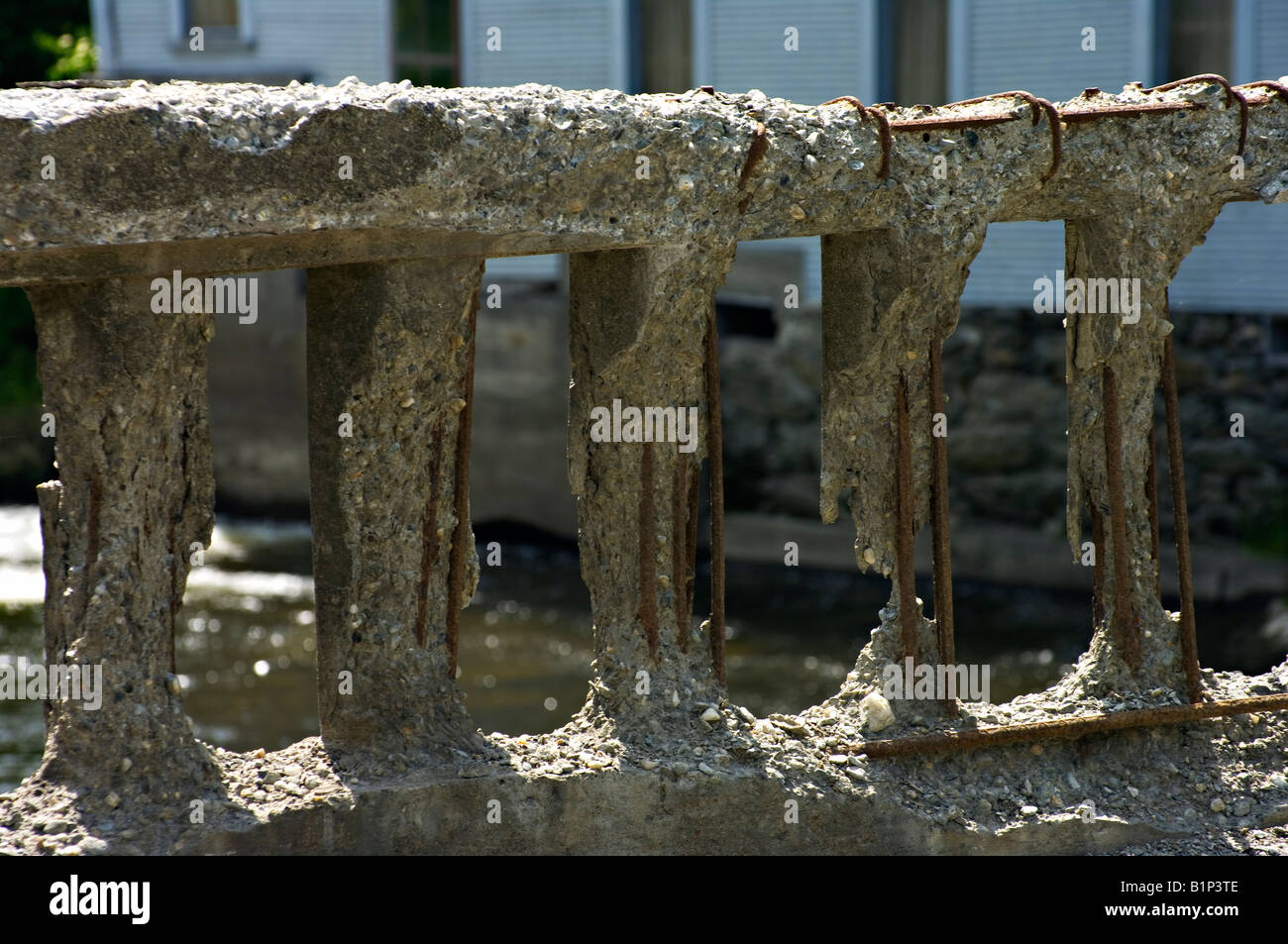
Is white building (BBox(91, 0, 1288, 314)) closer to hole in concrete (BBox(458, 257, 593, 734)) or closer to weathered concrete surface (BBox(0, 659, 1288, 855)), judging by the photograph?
hole in concrete (BBox(458, 257, 593, 734))

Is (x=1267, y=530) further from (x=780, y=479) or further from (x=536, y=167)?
(x=536, y=167)

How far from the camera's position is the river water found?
1035 cm

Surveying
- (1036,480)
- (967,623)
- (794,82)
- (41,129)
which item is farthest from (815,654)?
(41,129)

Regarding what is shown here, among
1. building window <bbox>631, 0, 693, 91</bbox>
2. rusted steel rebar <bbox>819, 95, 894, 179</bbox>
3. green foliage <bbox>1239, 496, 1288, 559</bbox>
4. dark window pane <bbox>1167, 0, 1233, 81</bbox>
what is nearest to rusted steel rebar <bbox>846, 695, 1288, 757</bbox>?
rusted steel rebar <bbox>819, 95, 894, 179</bbox>

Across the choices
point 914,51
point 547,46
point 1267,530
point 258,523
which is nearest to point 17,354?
point 258,523

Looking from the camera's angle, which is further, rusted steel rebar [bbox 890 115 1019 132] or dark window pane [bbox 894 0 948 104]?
dark window pane [bbox 894 0 948 104]

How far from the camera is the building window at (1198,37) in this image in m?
11.1

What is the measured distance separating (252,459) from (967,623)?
22.5 feet

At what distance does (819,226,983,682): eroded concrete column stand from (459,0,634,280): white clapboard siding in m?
8.56

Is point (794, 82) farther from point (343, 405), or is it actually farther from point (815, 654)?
point (343, 405)

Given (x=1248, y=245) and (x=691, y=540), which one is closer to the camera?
(x=691, y=540)

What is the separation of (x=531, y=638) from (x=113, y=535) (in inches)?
313

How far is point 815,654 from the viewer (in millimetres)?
11414

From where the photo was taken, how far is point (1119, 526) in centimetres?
522
